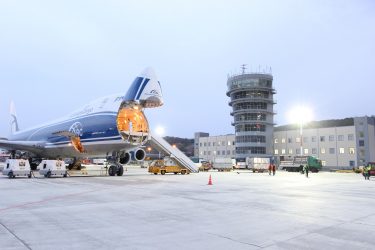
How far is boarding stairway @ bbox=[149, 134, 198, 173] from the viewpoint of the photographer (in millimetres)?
38562

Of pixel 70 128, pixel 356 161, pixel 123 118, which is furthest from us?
pixel 356 161

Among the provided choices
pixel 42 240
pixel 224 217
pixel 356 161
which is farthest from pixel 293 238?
pixel 356 161

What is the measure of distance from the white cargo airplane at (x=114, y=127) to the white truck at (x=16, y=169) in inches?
203

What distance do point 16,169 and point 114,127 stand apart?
9.52m

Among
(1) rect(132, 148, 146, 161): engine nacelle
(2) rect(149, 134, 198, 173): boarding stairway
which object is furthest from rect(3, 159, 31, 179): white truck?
(2) rect(149, 134, 198, 173): boarding stairway

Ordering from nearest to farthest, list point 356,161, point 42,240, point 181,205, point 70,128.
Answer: point 42,240
point 181,205
point 70,128
point 356,161

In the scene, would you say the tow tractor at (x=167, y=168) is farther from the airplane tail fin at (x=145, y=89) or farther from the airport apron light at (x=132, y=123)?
the airplane tail fin at (x=145, y=89)

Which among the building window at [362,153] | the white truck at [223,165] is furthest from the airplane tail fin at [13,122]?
the building window at [362,153]

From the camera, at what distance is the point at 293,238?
26.6 ft

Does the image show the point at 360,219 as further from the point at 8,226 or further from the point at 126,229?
the point at 8,226

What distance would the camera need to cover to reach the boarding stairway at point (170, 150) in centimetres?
3856

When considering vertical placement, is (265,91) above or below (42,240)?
above

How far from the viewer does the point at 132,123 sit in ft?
105

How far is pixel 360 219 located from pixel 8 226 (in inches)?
404
